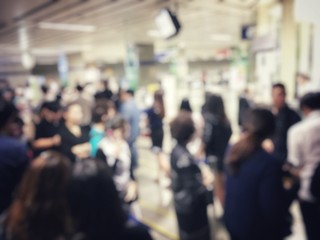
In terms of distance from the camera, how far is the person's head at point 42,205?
1410 mm

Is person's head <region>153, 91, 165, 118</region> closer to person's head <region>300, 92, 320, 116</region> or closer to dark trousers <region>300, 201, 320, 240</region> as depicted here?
person's head <region>300, 92, 320, 116</region>

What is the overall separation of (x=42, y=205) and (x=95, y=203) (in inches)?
12.5

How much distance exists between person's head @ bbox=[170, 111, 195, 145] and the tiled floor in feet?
5.02

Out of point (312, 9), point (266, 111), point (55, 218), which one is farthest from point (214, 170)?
point (55, 218)

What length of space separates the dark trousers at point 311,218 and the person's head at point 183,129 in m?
1.05

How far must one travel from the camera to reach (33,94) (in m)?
15.7

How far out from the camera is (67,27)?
8469 mm

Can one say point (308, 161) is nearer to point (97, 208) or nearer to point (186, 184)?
point (186, 184)

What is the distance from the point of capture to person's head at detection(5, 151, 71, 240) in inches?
55.5

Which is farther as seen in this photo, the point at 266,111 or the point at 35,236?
the point at 266,111

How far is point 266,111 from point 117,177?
1613 mm

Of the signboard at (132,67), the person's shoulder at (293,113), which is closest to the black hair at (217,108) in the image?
the person's shoulder at (293,113)

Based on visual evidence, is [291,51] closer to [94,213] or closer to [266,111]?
[266,111]

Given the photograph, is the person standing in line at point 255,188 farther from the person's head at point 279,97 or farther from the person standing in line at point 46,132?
the person standing in line at point 46,132
